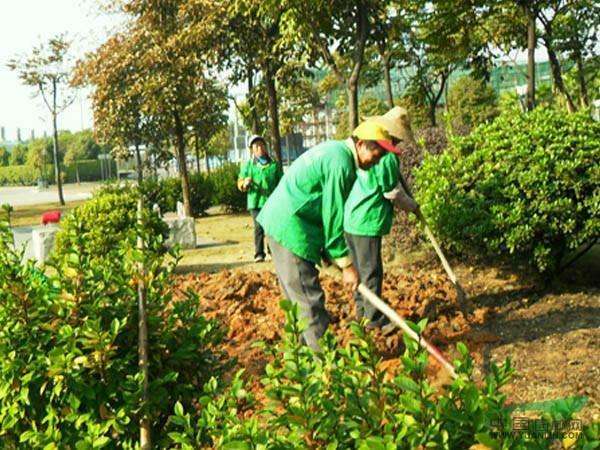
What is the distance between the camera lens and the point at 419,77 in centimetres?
2691

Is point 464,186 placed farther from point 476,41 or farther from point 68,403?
point 476,41

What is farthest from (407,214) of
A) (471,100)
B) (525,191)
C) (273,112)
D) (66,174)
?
(66,174)

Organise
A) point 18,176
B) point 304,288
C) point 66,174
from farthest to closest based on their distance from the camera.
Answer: point 18,176, point 66,174, point 304,288

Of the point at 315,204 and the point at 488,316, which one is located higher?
the point at 315,204

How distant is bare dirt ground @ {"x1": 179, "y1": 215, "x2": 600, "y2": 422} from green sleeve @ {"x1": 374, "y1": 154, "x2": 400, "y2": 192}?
44.8 inches

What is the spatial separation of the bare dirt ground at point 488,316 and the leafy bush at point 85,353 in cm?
63

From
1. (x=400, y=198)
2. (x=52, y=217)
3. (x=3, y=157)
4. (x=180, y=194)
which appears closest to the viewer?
(x=400, y=198)

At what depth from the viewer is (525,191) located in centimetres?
714

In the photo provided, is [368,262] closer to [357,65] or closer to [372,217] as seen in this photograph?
[372,217]

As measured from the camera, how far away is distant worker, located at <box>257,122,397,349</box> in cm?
470

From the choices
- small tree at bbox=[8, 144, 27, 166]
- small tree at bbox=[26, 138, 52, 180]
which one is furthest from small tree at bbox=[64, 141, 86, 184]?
small tree at bbox=[8, 144, 27, 166]

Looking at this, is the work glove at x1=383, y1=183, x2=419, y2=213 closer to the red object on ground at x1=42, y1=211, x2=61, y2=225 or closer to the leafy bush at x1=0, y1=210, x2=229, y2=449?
the leafy bush at x1=0, y1=210, x2=229, y2=449

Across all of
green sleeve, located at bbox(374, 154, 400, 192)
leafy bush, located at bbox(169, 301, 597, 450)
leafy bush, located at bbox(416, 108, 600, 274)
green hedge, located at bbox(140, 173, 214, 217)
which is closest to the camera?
leafy bush, located at bbox(169, 301, 597, 450)

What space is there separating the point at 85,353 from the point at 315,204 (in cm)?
206
